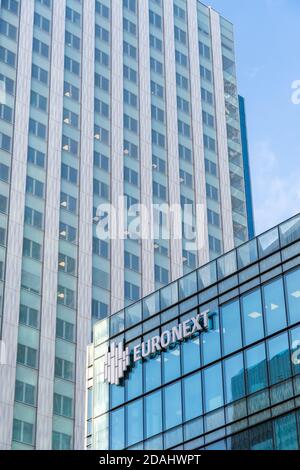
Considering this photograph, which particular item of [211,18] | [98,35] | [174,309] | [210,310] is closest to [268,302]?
[210,310]

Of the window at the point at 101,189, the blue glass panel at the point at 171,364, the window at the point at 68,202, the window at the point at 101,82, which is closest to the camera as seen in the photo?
the blue glass panel at the point at 171,364

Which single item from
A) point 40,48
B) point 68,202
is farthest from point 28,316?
point 40,48

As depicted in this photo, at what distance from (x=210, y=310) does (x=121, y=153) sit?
55492 mm

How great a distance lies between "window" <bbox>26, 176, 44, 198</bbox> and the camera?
9181 cm

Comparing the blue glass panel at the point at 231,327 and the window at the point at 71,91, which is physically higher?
the window at the point at 71,91

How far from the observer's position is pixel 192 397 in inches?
1903

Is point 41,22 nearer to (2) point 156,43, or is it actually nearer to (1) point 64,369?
(2) point 156,43

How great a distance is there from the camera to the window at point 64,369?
8400 centimetres

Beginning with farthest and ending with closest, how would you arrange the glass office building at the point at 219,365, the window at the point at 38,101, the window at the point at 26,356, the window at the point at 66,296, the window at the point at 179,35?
the window at the point at 179,35, the window at the point at 38,101, the window at the point at 66,296, the window at the point at 26,356, the glass office building at the point at 219,365

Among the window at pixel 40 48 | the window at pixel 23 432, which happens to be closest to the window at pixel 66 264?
the window at pixel 23 432

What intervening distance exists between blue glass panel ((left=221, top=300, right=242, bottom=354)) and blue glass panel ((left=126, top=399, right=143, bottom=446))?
22.3 feet

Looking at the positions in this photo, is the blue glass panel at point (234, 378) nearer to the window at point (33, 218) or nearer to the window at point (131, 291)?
the window at point (33, 218)

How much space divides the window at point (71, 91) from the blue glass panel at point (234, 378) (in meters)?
59.5

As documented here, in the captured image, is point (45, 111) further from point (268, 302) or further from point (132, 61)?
point (268, 302)
